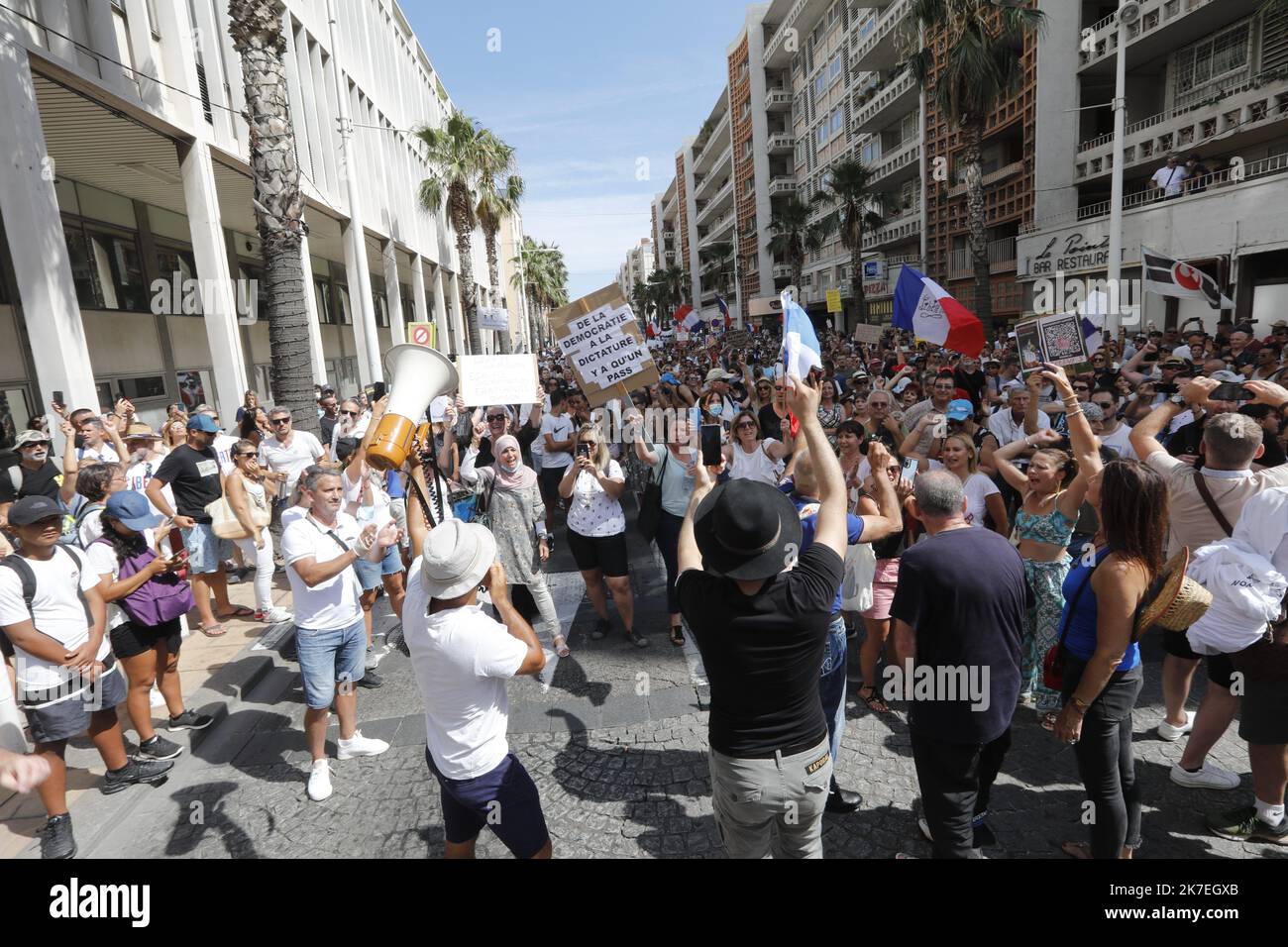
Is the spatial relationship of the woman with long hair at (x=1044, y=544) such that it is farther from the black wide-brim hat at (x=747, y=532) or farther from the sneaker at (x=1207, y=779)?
the black wide-brim hat at (x=747, y=532)

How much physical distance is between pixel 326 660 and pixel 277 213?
7.33 metres

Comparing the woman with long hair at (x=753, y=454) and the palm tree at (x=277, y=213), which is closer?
the woman with long hair at (x=753, y=454)

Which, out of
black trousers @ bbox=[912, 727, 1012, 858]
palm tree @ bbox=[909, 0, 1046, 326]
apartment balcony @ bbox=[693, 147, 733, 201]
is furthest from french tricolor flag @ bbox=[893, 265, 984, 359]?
apartment balcony @ bbox=[693, 147, 733, 201]

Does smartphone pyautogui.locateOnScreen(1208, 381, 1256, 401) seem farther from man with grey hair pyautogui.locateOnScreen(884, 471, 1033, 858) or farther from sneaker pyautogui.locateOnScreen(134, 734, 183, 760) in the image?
sneaker pyautogui.locateOnScreen(134, 734, 183, 760)

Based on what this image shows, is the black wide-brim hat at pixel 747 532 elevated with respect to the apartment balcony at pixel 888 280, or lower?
lower

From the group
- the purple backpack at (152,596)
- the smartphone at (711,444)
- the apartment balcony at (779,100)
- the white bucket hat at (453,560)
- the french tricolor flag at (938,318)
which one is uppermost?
the apartment balcony at (779,100)

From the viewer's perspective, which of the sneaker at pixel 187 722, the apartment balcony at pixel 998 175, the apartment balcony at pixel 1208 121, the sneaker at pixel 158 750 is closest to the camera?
the sneaker at pixel 158 750

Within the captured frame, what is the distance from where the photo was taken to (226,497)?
598 cm

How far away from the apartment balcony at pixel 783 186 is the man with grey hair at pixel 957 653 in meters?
54.8

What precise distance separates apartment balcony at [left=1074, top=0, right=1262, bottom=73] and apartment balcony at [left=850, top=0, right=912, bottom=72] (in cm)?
853

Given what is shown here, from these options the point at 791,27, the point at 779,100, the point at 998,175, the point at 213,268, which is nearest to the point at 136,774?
the point at 213,268

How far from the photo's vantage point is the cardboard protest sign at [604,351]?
616cm

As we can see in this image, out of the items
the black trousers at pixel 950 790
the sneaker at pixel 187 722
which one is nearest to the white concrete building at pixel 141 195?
the sneaker at pixel 187 722
